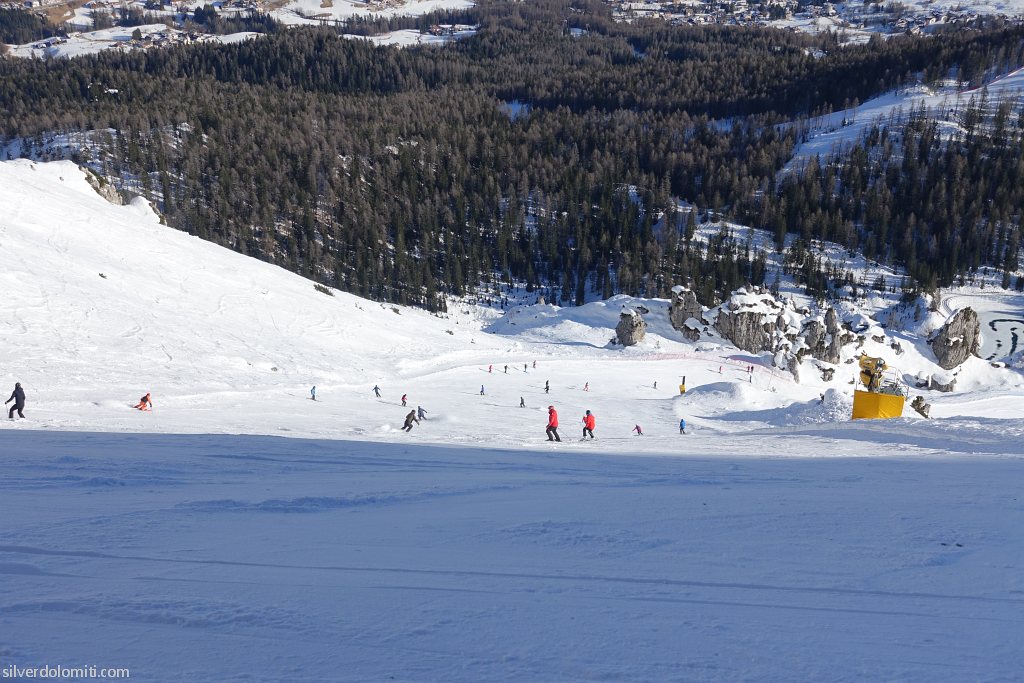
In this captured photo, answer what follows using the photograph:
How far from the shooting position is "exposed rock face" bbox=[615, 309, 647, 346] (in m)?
51.7

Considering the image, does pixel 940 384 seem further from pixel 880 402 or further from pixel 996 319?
pixel 880 402

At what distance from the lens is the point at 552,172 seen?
116375 mm

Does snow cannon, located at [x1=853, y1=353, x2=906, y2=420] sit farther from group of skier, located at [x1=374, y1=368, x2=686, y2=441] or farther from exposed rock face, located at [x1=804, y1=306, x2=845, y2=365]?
exposed rock face, located at [x1=804, y1=306, x2=845, y2=365]

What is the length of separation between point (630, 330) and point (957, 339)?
105ft

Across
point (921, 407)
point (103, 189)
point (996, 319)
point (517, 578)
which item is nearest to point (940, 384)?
point (921, 407)

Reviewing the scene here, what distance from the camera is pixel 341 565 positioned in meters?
5.44

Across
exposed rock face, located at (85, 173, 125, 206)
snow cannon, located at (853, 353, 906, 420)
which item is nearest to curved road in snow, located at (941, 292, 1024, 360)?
snow cannon, located at (853, 353, 906, 420)

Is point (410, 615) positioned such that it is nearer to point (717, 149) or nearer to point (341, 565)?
point (341, 565)

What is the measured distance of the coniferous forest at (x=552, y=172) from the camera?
8969 cm

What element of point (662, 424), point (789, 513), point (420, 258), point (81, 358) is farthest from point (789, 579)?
point (420, 258)

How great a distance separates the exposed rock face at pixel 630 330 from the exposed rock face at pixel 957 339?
29.9 metres

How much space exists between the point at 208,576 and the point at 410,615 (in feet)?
6.05

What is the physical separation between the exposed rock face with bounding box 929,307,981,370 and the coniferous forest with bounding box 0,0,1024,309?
23.6 meters

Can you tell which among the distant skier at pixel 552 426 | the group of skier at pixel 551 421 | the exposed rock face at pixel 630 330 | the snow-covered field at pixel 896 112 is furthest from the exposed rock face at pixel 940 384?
the snow-covered field at pixel 896 112
